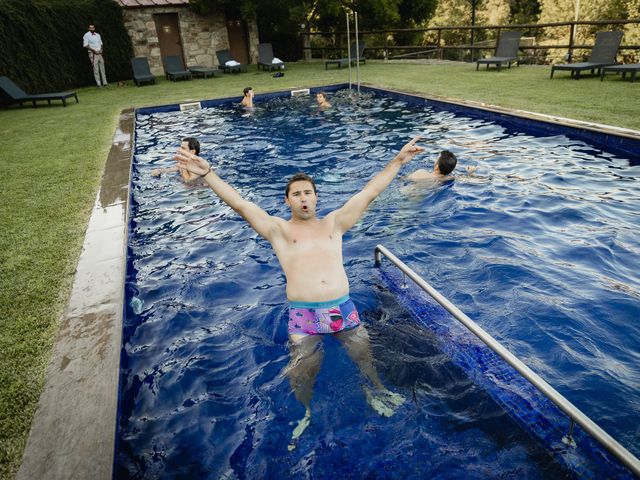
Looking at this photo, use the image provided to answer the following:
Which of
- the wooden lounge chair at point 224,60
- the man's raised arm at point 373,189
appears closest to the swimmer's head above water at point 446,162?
the man's raised arm at point 373,189

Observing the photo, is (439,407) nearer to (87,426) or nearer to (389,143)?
(87,426)

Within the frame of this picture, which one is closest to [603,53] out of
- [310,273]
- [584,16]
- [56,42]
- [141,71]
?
[310,273]

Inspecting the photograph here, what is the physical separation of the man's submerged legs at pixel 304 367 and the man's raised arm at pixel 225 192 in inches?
32.3

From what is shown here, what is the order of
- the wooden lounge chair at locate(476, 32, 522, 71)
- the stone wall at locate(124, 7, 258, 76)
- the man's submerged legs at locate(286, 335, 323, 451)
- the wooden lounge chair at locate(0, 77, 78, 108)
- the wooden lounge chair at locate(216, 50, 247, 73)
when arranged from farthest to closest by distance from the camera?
the wooden lounge chair at locate(216, 50, 247, 73), the stone wall at locate(124, 7, 258, 76), the wooden lounge chair at locate(476, 32, 522, 71), the wooden lounge chair at locate(0, 77, 78, 108), the man's submerged legs at locate(286, 335, 323, 451)

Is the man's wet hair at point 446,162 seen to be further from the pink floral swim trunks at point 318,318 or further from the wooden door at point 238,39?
the wooden door at point 238,39

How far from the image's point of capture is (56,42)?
17109 mm

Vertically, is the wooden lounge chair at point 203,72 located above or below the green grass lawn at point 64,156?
above

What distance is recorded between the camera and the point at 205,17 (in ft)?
71.7

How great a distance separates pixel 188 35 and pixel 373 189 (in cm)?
2205

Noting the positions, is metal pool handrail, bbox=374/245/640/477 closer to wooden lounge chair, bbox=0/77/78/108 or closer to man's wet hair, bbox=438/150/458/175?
man's wet hair, bbox=438/150/458/175

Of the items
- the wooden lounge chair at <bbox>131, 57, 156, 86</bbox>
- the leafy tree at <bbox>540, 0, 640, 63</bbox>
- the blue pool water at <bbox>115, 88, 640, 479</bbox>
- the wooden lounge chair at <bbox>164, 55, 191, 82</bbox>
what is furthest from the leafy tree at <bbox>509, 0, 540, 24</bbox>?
the blue pool water at <bbox>115, 88, 640, 479</bbox>

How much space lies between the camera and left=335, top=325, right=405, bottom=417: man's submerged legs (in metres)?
2.82

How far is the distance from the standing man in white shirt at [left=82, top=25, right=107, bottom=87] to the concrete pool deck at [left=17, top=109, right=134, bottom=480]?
1659 cm

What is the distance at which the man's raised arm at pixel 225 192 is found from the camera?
9.66 feet
